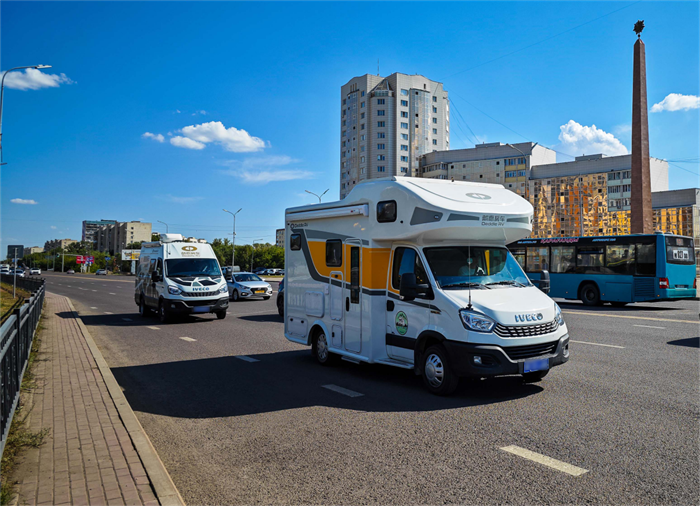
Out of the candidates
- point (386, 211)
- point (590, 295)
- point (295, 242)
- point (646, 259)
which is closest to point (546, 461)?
point (386, 211)

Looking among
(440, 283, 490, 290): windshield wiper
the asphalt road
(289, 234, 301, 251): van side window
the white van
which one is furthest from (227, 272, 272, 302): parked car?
(440, 283, 490, 290): windshield wiper

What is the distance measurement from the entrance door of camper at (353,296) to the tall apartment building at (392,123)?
97.6 metres

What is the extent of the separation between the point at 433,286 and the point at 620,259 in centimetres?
1652

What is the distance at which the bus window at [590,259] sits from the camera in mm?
21297

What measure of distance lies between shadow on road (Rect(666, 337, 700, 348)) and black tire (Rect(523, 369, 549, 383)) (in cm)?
524

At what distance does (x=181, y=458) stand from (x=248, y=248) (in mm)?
136944

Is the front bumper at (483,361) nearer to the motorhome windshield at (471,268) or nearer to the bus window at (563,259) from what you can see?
the motorhome windshield at (471,268)

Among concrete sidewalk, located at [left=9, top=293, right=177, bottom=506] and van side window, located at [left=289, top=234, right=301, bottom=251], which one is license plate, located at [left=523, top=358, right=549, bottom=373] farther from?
van side window, located at [left=289, top=234, right=301, bottom=251]

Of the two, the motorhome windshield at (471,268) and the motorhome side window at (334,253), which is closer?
the motorhome windshield at (471,268)

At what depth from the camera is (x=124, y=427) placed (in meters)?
5.52

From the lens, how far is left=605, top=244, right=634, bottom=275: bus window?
20.4m

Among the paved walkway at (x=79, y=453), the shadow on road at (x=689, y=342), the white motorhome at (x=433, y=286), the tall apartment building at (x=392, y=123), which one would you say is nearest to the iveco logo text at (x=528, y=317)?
the white motorhome at (x=433, y=286)

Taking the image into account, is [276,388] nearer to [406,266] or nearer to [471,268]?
[406,266]

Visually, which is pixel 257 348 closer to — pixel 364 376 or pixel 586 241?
pixel 364 376
